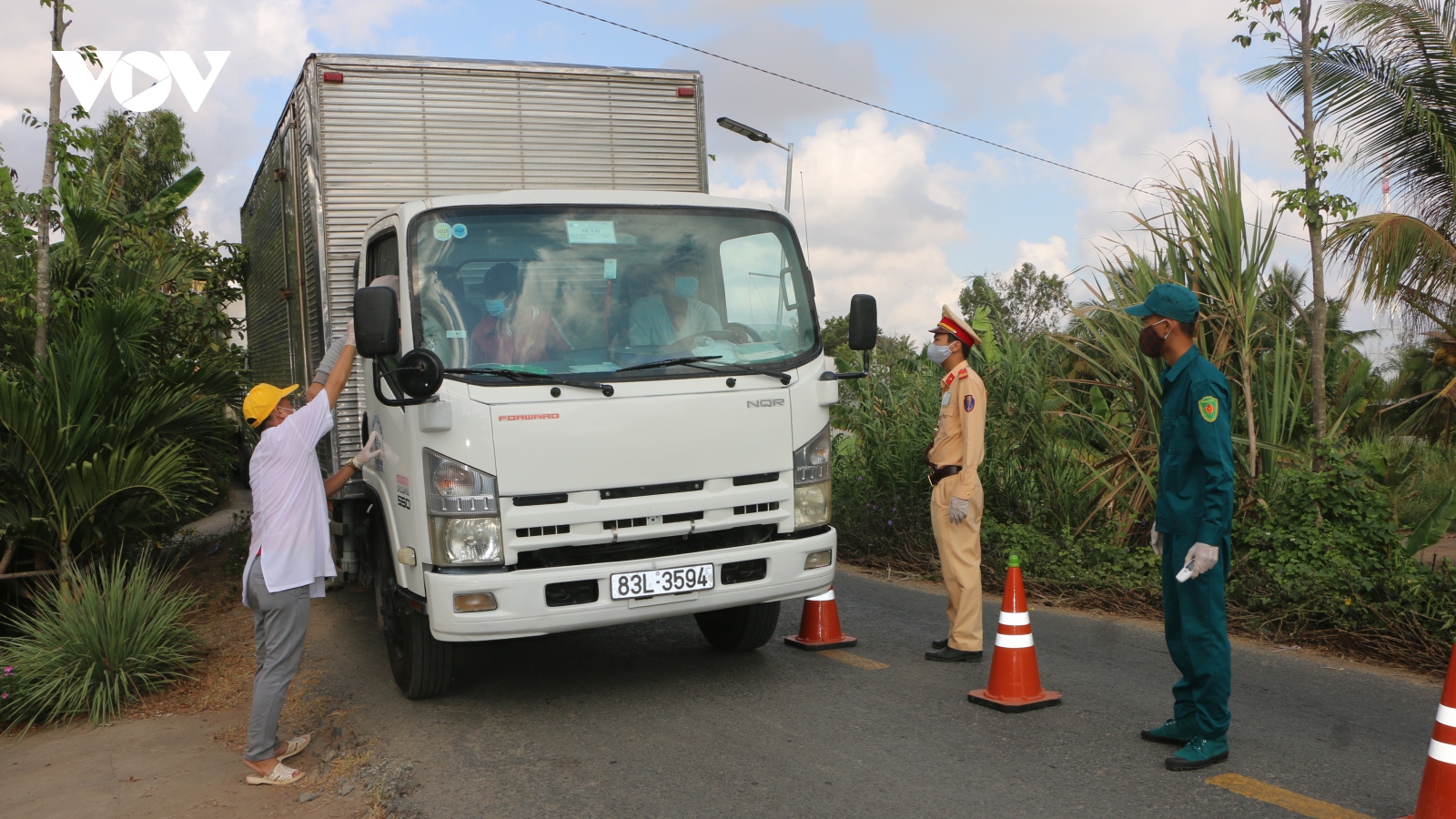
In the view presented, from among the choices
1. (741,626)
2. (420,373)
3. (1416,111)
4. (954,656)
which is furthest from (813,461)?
(1416,111)

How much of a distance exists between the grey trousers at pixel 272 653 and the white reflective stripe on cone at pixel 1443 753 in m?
4.23

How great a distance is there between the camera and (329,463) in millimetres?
7082

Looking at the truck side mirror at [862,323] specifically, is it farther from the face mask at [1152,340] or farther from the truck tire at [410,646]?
the truck tire at [410,646]

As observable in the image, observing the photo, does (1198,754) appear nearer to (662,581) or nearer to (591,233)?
(662,581)

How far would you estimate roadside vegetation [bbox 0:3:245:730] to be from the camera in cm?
632

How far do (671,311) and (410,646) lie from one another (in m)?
2.11

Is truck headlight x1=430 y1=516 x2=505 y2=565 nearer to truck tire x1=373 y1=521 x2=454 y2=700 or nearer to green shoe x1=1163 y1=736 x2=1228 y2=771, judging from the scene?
truck tire x1=373 y1=521 x2=454 y2=700

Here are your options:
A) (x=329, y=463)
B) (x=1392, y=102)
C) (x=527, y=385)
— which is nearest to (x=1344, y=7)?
(x=1392, y=102)

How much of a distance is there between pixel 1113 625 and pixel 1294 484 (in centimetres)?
148

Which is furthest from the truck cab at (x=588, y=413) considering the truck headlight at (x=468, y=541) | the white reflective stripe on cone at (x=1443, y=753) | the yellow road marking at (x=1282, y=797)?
the white reflective stripe on cone at (x=1443, y=753)

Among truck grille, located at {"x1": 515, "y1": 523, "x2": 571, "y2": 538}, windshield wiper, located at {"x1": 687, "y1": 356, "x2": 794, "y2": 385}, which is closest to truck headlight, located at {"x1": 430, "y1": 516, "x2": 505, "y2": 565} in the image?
truck grille, located at {"x1": 515, "y1": 523, "x2": 571, "y2": 538}

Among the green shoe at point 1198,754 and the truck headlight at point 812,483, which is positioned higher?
the truck headlight at point 812,483

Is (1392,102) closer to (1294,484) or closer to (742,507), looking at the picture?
(1294,484)

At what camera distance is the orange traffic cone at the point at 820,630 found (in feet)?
22.0
